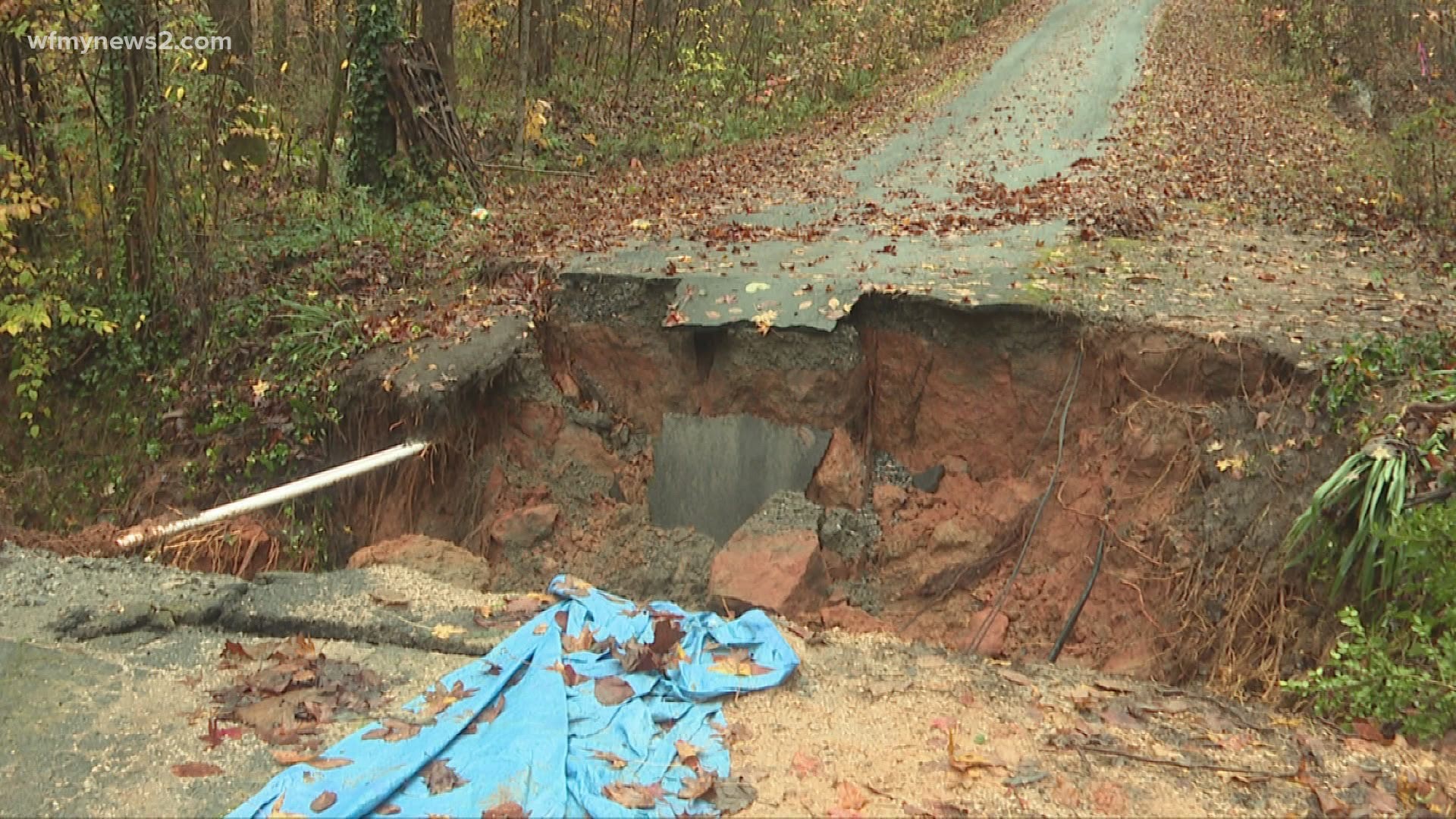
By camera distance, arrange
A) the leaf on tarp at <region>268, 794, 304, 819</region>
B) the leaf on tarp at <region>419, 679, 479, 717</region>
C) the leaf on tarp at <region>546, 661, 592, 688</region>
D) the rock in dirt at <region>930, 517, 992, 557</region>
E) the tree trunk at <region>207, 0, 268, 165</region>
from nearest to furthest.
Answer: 1. the leaf on tarp at <region>268, 794, 304, 819</region>
2. the leaf on tarp at <region>419, 679, 479, 717</region>
3. the leaf on tarp at <region>546, 661, 592, 688</region>
4. the rock in dirt at <region>930, 517, 992, 557</region>
5. the tree trunk at <region>207, 0, 268, 165</region>

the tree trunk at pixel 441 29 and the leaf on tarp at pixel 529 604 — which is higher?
the tree trunk at pixel 441 29

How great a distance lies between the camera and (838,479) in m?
7.15

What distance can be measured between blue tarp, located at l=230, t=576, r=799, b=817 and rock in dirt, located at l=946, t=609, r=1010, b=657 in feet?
7.00

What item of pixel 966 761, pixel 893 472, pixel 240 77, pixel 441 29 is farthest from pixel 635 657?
pixel 441 29

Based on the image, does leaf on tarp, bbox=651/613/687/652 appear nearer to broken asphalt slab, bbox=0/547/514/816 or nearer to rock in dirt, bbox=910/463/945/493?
broken asphalt slab, bbox=0/547/514/816

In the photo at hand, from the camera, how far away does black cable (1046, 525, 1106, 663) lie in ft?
20.1

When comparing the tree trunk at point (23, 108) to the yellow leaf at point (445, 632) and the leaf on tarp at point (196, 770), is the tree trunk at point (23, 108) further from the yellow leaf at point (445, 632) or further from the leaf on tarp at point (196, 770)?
the leaf on tarp at point (196, 770)

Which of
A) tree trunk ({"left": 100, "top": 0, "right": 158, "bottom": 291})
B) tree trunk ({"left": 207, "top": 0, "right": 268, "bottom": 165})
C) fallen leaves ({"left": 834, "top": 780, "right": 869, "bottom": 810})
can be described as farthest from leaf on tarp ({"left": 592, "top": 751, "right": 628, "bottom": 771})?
tree trunk ({"left": 207, "top": 0, "right": 268, "bottom": 165})

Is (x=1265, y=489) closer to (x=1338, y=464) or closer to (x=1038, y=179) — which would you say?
(x=1338, y=464)

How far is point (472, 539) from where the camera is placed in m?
7.41

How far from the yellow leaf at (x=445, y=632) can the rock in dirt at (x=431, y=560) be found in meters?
0.75

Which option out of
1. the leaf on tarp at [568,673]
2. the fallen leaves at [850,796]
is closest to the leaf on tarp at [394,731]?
the leaf on tarp at [568,673]

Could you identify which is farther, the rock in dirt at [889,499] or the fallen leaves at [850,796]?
the rock in dirt at [889,499]

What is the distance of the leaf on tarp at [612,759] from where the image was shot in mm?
3836
